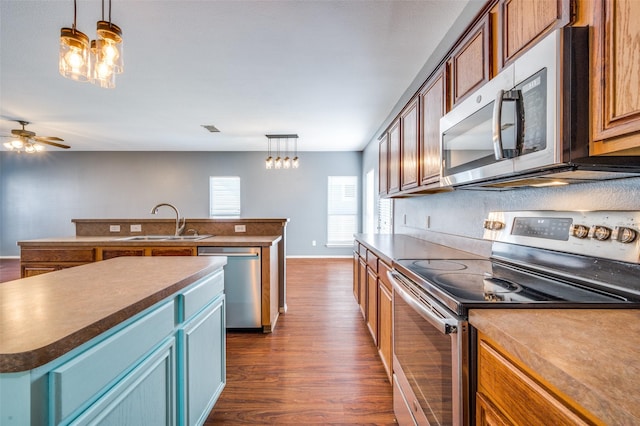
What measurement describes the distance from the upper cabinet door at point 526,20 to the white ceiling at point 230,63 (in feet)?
3.29

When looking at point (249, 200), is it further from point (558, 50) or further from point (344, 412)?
point (558, 50)

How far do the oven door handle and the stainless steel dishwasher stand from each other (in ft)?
5.37

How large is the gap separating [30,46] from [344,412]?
3.55 metres

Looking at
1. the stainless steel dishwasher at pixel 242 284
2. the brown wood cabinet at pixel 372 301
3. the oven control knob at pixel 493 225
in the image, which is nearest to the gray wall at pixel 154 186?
the stainless steel dishwasher at pixel 242 284

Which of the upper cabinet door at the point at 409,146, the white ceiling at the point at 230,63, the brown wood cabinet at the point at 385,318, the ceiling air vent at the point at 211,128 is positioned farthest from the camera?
the ceiling air vent at the point at 211,128

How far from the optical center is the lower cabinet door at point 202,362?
131cm

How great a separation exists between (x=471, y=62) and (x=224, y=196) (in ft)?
20.6

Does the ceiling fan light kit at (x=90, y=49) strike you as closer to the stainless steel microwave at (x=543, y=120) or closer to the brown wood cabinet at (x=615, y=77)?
the stainless steel microwave at (x=543, y=120)

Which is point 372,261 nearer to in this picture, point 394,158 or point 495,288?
point 394,158

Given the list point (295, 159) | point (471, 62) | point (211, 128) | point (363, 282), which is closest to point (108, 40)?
point (471, 62)

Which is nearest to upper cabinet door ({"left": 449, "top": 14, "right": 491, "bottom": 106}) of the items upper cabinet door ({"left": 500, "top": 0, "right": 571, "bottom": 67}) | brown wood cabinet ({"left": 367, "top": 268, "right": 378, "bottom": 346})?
upper cabinet door ({"left": 500, "top": 0, "right": 571, "bottom": 67})

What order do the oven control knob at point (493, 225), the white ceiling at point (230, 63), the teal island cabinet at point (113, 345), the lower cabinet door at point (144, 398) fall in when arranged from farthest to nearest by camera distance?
the white ceiling at point (230, 63) → the oven control knob at point (493, 225) → the lower cabinet door at point (144, 398) → the teal island cabinet at point (113, 345)

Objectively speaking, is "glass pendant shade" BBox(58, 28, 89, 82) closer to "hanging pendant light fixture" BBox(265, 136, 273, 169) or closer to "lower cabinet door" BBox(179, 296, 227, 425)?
"lower cabinet door" BBox(179, 296, 227, 425)

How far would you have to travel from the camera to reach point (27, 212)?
694 centimetres
